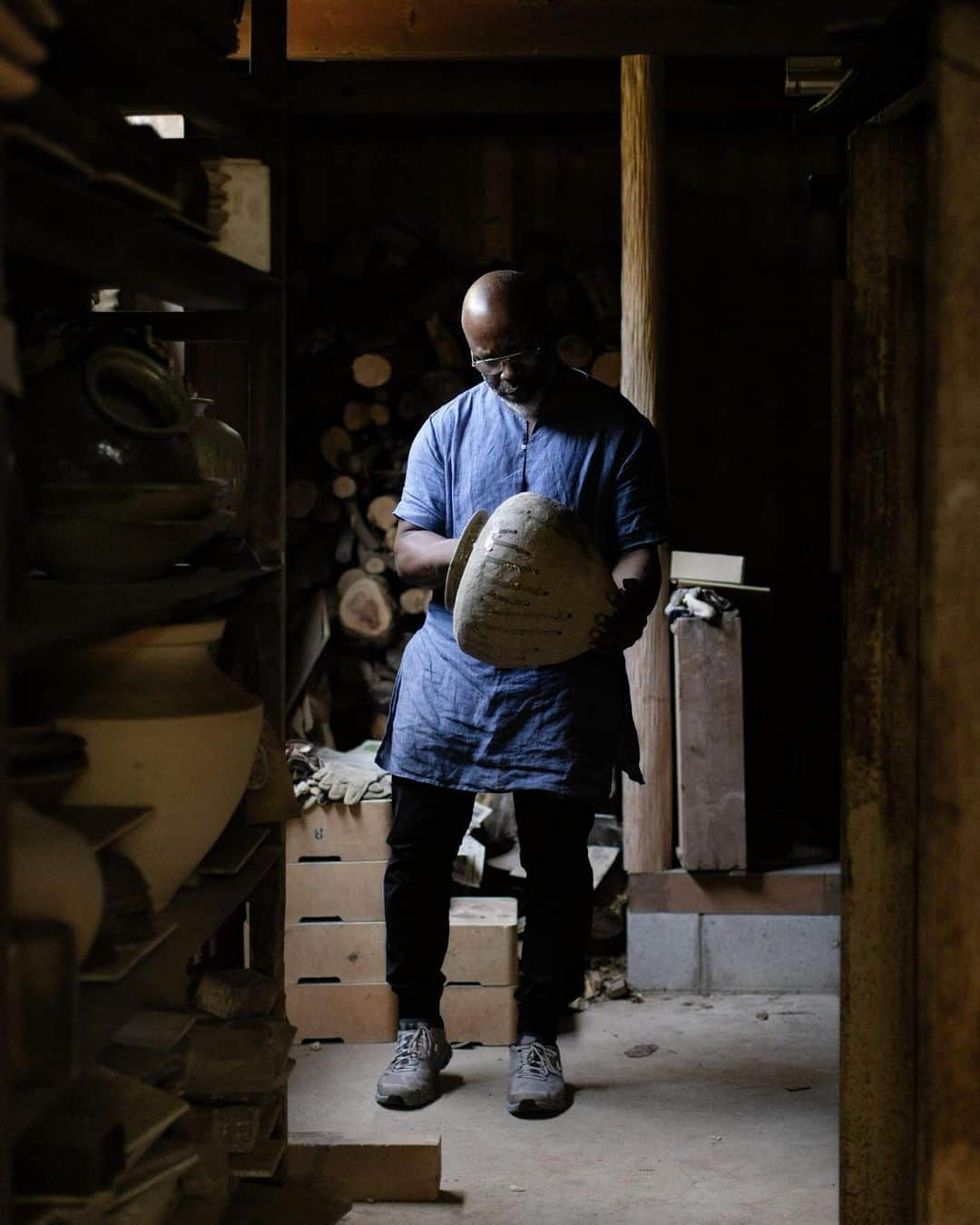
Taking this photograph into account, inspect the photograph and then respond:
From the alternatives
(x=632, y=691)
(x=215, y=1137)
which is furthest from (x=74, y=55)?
(x=632, y=691)

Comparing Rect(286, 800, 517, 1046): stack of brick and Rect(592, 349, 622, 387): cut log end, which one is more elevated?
Rect(592, 349, 622, 387): cut log end

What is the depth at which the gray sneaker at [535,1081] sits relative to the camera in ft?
10.7

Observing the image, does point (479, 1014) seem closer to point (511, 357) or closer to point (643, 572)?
point (643, 572)

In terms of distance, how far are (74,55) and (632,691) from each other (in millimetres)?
2496

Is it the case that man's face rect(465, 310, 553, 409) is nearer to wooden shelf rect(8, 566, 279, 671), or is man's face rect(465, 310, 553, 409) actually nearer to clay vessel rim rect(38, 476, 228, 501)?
wooden shelf rect(8, 566, 279, 671)

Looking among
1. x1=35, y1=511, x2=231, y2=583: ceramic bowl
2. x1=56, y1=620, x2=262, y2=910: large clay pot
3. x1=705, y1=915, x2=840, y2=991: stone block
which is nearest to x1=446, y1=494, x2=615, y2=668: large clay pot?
x1=56, y1=620, x2=262, y2=910: large clay pot

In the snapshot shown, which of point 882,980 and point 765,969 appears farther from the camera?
point 765,969

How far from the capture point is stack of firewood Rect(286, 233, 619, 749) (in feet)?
14.4

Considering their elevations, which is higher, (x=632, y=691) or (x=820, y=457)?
(x=820, y=457)

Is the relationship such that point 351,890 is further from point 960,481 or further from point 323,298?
point 960,481

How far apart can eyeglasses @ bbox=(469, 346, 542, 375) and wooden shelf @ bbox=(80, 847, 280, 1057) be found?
1.12 metres

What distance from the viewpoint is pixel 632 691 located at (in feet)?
13.5

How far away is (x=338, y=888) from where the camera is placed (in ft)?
12.3

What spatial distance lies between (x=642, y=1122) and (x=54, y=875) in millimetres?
2062
